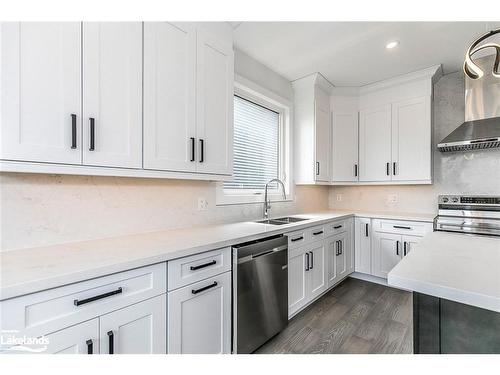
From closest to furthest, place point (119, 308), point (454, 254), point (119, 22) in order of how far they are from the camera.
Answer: point (119, 308) → point (454, 254) → point (119, 22)

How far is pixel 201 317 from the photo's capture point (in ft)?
4.39

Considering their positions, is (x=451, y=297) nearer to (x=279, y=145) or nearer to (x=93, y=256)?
(x=93, y=256)

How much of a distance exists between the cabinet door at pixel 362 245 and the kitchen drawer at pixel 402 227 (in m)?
0.11

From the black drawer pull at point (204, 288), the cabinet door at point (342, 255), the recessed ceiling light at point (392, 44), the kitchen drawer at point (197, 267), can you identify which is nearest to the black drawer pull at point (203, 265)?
the kitchen drawer at point (197, 267)

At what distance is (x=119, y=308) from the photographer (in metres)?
1.02

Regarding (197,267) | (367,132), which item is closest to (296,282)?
(197,267)

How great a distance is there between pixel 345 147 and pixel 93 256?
10.5 feet

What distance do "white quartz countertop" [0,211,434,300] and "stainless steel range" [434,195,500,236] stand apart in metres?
2.14

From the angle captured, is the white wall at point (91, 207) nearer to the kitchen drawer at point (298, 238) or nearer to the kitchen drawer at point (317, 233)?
the kitchen drawer at point (298, 238)

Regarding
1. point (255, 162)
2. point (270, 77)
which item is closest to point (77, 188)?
point (255, 162)

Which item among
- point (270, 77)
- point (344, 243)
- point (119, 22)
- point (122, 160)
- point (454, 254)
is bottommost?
point (344, 243)

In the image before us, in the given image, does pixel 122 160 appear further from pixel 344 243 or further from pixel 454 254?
pixel 344 243

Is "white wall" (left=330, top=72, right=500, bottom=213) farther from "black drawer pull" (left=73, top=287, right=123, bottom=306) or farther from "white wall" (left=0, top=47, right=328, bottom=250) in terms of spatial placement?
"black drawer pull" (left=73, top=287, right=123, bottom=306)
